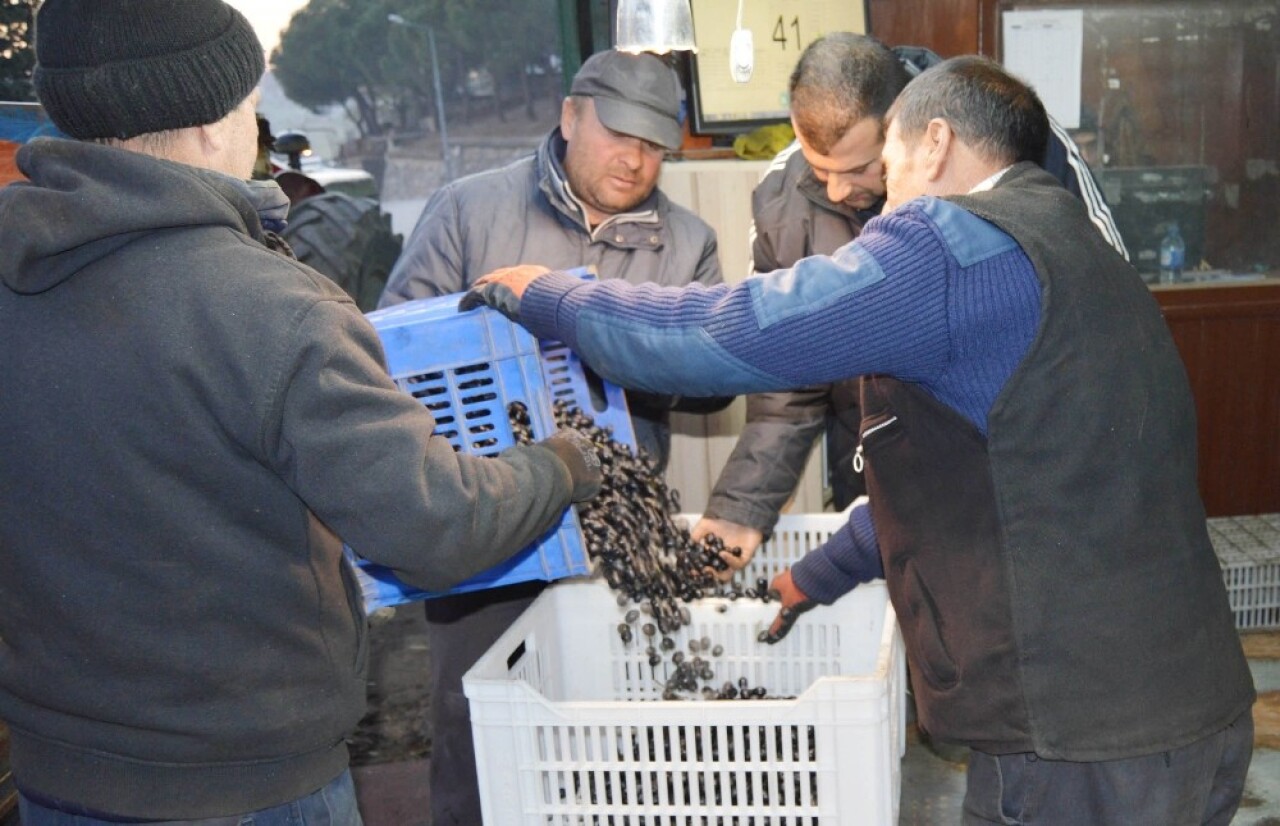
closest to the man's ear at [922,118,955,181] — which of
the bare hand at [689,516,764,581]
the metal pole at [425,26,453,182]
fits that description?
the bare hand at [689,516,764,581]

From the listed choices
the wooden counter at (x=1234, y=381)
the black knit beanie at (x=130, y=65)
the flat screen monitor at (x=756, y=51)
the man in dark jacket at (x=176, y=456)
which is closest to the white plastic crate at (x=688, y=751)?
the man in dark jacket at (x=176, y=456)

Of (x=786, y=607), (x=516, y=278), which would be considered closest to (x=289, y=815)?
(x=516, y=278)

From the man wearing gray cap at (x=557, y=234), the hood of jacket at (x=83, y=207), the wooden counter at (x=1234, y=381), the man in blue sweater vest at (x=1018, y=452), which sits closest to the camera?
the hood of jacket at (x=83, y=207)

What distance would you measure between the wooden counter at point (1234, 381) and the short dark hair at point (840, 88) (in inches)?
96.6

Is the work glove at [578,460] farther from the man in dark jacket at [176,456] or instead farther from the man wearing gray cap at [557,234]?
the man wearing gray cap at [557,234]

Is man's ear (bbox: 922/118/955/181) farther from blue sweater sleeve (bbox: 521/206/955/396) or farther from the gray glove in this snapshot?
the gray glove

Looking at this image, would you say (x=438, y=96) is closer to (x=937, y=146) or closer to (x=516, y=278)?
(x=516, y=278)

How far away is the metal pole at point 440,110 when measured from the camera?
4.59 metres

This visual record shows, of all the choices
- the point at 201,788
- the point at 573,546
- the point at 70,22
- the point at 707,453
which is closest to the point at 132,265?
the point at 70,22

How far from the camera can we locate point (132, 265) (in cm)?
142

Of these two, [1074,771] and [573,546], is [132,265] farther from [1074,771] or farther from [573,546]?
[1074,771]

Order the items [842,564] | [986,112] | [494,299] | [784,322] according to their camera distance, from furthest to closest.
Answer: [842,564] < [494,299] < [986,112] < [784,322]

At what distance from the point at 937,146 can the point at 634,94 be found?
1.08 metres

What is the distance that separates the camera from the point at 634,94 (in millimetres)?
2787
